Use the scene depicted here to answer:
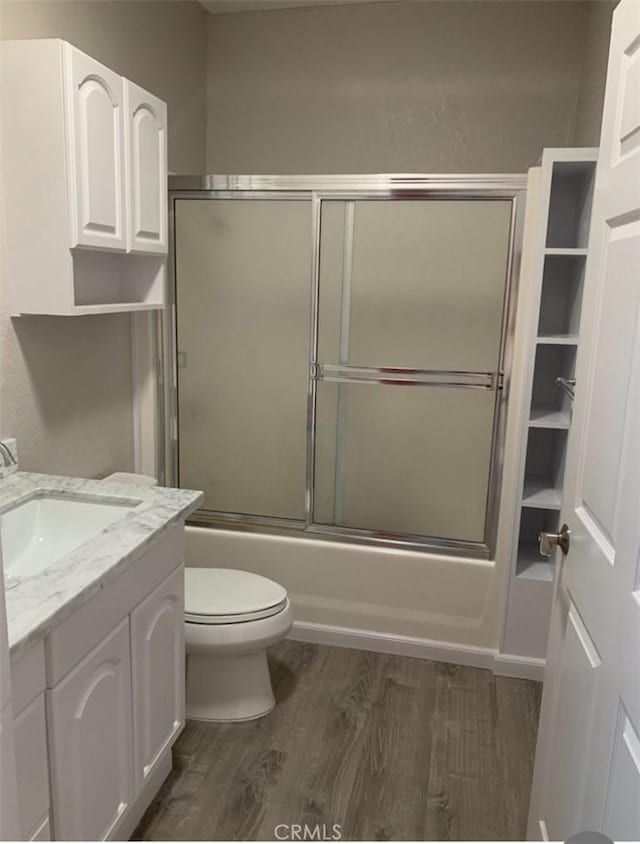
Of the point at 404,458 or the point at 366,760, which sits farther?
the point at 404,458

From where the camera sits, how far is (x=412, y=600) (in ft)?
8.84

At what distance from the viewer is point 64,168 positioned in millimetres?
1766

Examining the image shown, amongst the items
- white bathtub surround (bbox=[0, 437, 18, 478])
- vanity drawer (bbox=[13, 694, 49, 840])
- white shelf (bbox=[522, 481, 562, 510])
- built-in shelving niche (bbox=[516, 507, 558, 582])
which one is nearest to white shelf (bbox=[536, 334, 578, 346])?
Answer: white shelf (bbox=[522, 481, 562, 510])

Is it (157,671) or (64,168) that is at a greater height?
(64,168)

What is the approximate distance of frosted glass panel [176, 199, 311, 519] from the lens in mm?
2756

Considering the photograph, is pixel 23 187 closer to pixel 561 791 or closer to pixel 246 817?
pixel 246 817

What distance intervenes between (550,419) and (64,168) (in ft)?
6.02

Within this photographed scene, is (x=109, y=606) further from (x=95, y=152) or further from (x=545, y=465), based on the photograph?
(x=545, y=465)

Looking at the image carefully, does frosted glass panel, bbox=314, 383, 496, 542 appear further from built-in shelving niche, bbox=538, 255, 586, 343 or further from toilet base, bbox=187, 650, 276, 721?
toilet base, bbox=187, 650, 276, 721

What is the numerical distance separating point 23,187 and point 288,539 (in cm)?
167

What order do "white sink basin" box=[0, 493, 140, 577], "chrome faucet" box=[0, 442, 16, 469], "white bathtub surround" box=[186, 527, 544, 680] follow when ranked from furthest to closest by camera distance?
"white bathtub surround" box=[186, 527, 544, 680] < "chrome faucet" box=[0, 442, 16, 469] < "white sink basin" box=[0, 493, 140, 577]

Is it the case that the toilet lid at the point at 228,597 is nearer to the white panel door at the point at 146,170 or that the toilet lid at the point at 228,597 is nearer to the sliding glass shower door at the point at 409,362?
the sliding glass shower door at the point at 409,362
